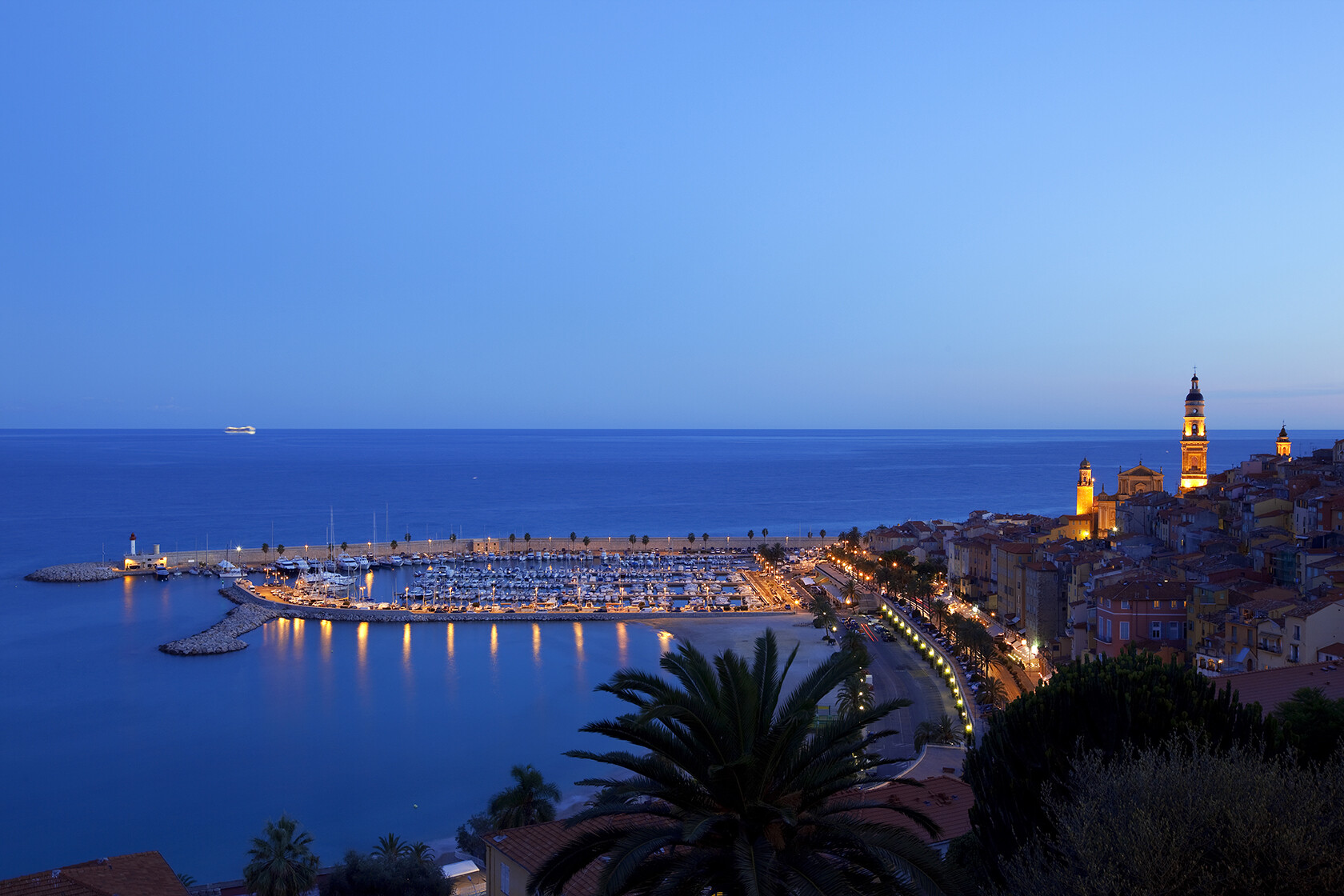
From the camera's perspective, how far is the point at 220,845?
21.1 meters

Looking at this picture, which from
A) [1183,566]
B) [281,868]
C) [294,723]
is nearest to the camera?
[281,868]

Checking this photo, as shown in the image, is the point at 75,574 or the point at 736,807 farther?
the point at 75,574

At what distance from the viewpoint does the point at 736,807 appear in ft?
24.6

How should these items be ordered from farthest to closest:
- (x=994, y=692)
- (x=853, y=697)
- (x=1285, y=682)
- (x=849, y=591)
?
(x=849, y=591)
(x=994, y=692)
(x=853, y=697)
(x=1285, y=682)

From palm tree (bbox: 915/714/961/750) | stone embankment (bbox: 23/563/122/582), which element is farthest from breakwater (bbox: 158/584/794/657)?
palm tree (bbox: 915/714/961/750)

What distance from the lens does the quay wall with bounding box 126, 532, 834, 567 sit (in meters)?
60.4

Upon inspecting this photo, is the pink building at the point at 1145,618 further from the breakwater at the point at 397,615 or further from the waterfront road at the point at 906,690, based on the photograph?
the breakwater at the point at 397,615

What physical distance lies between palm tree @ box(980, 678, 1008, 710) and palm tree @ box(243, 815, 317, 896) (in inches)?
703

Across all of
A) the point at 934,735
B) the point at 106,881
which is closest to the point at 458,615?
the point at 934,735

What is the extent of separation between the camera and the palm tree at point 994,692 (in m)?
26.1

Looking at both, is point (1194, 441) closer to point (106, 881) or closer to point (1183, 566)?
point (1183, 566)

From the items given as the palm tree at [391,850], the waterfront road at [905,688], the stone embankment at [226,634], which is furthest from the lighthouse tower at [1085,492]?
the palm tree at [391,850]

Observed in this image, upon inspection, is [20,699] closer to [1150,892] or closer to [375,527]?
[1150,892]

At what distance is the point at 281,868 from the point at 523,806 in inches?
155
